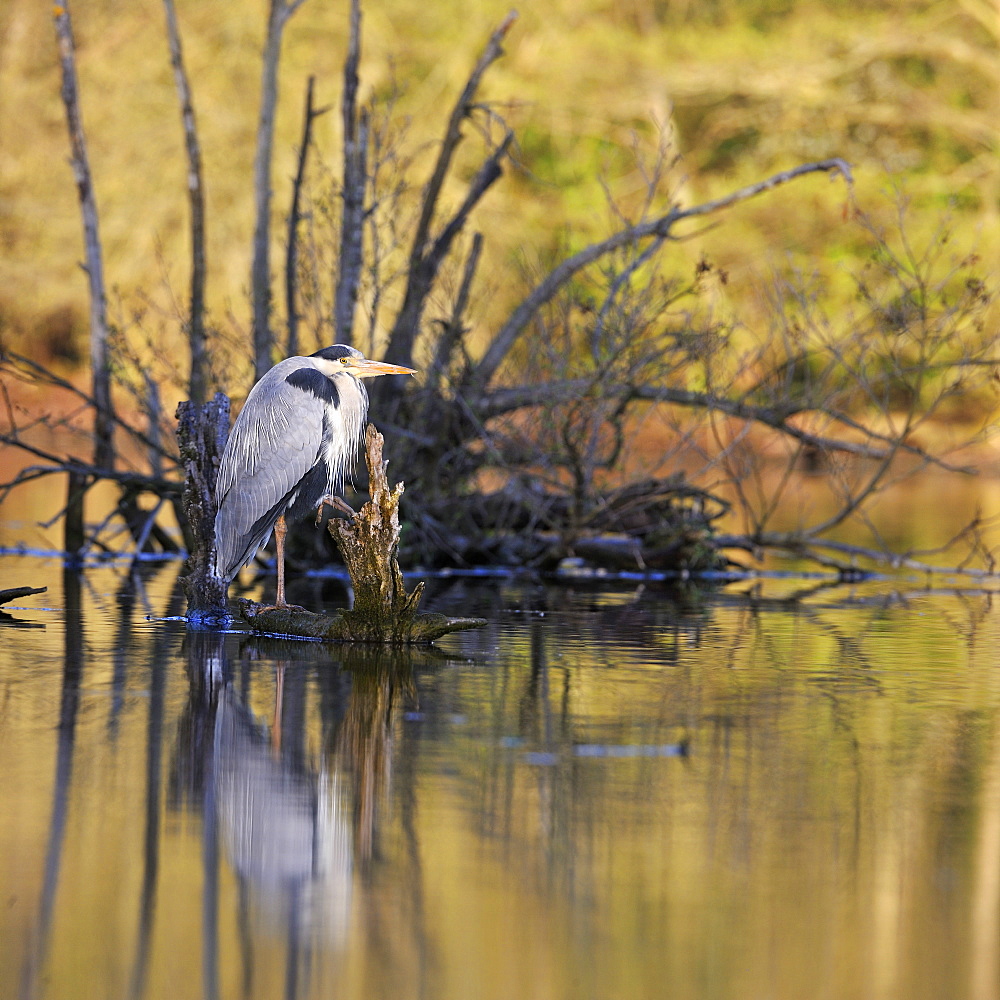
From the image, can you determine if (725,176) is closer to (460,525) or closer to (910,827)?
(460,525)

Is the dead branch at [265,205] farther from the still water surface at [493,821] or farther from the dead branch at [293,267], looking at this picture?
the still water surface at [493,821]

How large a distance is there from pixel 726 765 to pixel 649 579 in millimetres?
6861

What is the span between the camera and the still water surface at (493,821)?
3.59 metres

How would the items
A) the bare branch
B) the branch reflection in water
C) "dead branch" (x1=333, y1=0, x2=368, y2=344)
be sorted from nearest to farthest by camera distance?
the branch reflection in water
the bare branch
"dead branch" (x1=333, y1=0, x2=368, y2=344)

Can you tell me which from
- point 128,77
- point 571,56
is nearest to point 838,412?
point 571,56

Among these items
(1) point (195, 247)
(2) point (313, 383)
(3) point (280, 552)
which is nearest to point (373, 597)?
(3) point (280, 552)

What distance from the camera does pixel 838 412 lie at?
1138 cm

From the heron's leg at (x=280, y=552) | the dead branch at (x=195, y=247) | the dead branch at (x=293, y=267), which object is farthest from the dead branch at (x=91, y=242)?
the heron's leg at (x=280, y=552)

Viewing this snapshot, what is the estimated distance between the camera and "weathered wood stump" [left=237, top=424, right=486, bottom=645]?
24.8 feet

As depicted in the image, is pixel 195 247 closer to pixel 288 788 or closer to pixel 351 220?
pixel 351 220

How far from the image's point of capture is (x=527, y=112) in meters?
31.6

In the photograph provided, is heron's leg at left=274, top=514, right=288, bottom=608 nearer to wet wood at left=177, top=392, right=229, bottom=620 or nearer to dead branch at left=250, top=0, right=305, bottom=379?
wet wood at left=177, top=392, right=229, bottom=620

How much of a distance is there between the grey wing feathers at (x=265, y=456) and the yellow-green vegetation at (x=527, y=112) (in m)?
21.4

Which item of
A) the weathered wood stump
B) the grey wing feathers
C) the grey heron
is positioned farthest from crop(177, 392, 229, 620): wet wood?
the weathered wood stump
